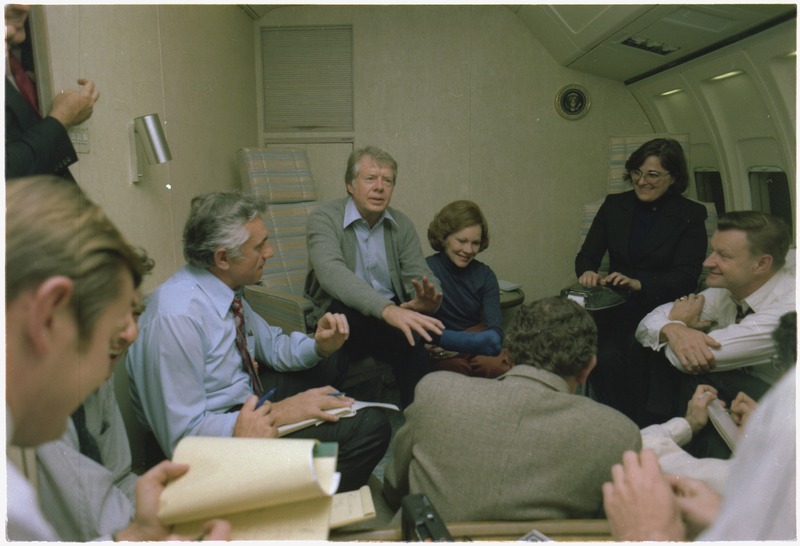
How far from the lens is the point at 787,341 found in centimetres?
87

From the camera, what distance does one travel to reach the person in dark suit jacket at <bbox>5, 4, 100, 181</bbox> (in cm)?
73

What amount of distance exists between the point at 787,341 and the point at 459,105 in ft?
6.26

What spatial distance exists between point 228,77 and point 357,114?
536mm

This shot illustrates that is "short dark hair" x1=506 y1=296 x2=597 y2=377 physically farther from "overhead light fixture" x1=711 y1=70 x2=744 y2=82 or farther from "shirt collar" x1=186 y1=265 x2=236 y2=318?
"overhead light fixture" x1=711 y1=70 x2=744 y2=82

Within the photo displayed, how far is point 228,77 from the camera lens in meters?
1.99

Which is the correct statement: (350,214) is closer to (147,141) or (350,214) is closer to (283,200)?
(147,141)

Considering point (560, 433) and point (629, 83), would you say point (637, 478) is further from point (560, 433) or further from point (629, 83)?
point (629, 83)

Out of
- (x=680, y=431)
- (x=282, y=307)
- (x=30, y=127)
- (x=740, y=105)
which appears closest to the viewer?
(x=30, y=127)

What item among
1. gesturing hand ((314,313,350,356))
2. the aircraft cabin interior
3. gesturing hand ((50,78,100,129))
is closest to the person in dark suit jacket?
gesturing hand ((50,78,100,129))

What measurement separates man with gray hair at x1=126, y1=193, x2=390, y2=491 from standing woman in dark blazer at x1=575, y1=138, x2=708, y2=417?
85 centimetres

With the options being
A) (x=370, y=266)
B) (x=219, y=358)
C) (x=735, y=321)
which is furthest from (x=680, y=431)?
(x=370, y=266)

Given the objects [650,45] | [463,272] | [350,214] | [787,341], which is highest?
[650,45]

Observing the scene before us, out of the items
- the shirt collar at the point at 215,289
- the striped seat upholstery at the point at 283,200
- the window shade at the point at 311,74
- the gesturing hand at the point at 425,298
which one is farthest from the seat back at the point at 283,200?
the shirt collar at the point at 215,289

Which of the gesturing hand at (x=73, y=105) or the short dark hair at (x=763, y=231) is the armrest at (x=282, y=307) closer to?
the gesturing hand at (x=73, y=105)
